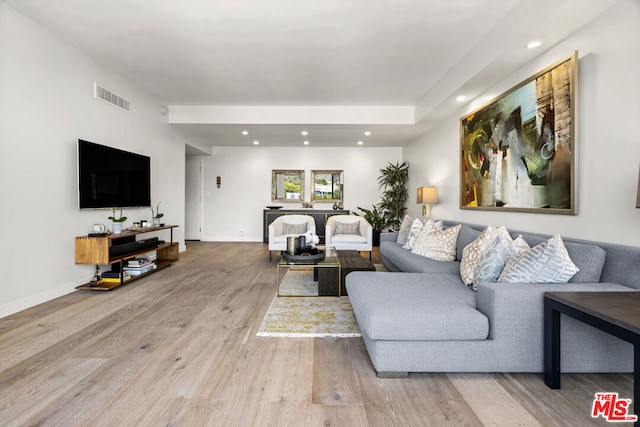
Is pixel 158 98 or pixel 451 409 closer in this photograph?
pixel 451 409

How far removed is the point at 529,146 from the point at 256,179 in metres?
6.27

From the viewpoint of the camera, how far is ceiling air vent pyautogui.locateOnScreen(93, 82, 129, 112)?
3840 mm

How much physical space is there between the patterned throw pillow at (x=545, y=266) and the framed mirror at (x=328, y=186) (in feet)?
20.1

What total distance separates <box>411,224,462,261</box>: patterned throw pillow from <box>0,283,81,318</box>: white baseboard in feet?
12.8

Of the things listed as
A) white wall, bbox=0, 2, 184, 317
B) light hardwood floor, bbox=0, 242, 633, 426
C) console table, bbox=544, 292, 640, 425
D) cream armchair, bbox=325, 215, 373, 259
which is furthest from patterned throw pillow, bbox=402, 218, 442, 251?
white wall, bbox=0, 2, 184, 317

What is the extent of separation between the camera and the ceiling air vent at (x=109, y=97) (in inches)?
151

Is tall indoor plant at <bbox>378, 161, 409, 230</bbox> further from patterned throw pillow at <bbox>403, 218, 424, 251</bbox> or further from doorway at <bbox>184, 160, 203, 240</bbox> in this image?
doorway at <bbox>184, 160, 203, 240</bbox>

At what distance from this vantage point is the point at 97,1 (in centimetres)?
268

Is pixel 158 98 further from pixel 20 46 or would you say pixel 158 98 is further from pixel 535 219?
pixel 535 219

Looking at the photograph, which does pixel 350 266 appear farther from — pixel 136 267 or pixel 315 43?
pixel 136 267

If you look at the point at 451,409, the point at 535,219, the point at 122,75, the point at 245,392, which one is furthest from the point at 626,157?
the point at 122,75

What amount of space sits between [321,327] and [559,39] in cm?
294

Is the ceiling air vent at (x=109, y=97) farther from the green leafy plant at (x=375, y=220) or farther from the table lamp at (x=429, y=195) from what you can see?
the green leafy plant at (x=375, y=220)

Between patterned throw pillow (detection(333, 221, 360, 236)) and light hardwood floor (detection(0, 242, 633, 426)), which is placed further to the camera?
patterned throw pillow (detection(333, 221, 360, 236))
